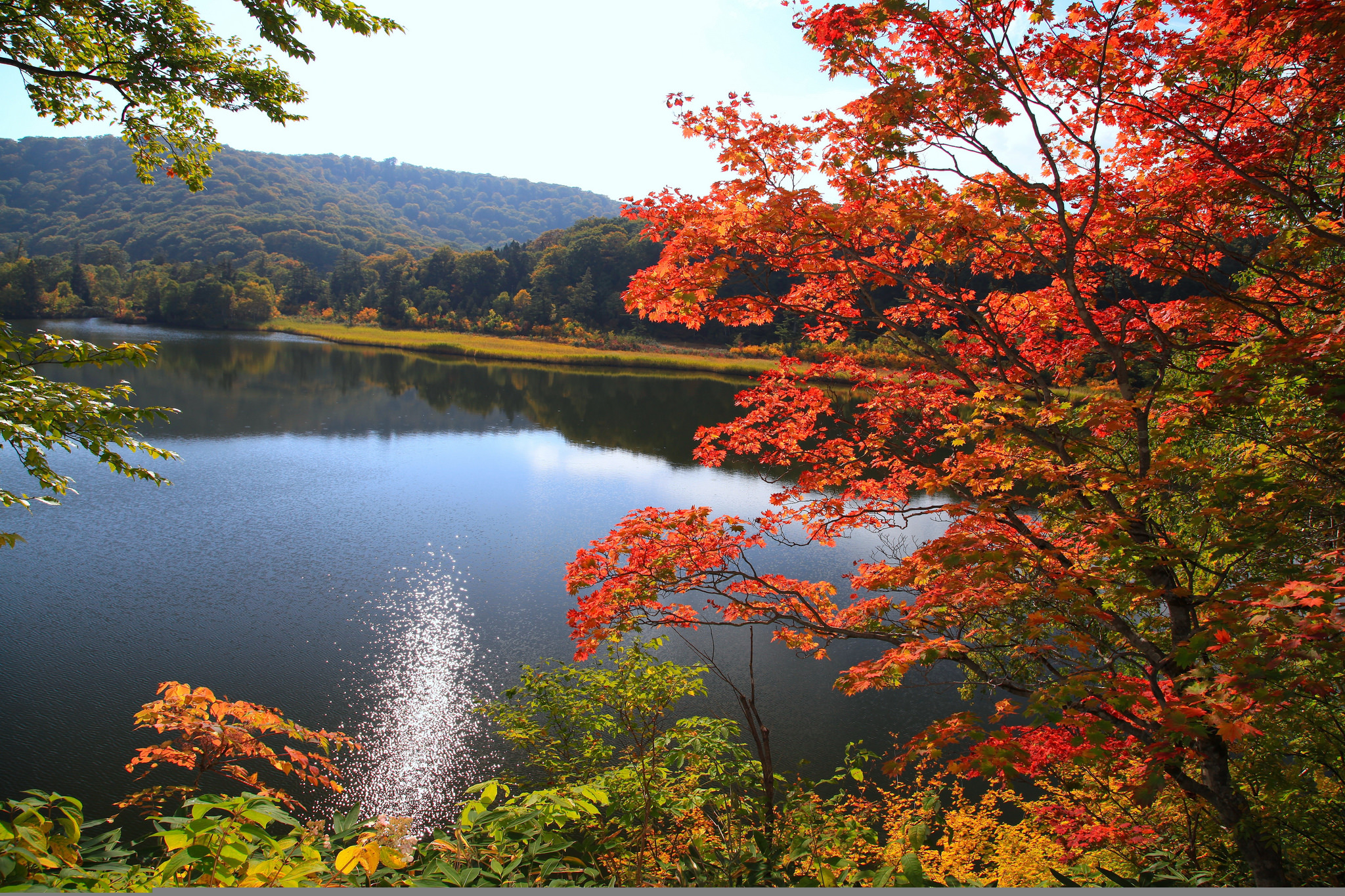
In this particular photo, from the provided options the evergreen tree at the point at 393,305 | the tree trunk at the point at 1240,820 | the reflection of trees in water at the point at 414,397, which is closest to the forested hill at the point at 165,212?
the evergreen tree at the point at 393,305

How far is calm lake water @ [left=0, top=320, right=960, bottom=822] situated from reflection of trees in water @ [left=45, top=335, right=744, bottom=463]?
760 millimetres

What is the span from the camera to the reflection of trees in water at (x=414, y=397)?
70.1 ft

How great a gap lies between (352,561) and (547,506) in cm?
440

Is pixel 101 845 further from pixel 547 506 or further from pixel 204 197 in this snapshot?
pixel 204 197

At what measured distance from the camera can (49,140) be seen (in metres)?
96.5

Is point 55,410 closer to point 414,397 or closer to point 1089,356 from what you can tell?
point 1089,356

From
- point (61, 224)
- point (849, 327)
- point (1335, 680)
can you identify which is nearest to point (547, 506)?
point (849, 327)

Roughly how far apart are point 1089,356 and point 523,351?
45243mm

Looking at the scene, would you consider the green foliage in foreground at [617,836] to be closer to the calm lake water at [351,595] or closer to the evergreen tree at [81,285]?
the calm lake water at [351,595]

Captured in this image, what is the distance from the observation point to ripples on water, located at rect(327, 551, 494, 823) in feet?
18.4

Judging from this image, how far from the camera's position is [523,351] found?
154 ft

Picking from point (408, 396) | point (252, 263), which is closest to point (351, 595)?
point (408, 396)

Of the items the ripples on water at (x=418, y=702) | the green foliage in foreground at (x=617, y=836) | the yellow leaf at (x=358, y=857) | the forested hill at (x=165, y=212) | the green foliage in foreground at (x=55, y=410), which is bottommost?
the ripples on water at (x=418, y=702)

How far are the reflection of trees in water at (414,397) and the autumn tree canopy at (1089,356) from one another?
13.9 meters
